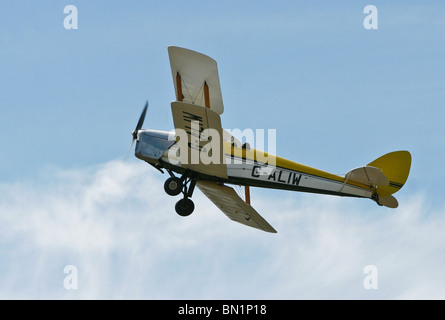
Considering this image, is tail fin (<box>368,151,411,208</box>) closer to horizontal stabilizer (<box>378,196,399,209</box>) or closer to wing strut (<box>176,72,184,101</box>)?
horizontal stabilizer (<box>378,196,399,209</box>)

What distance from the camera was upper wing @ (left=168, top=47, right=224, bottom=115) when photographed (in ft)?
47.4

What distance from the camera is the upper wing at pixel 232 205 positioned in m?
15.4

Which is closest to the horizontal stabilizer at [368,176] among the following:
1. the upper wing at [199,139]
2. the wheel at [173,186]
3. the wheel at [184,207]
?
the upper wing at [199,139]

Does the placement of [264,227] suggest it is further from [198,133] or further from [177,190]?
[198,133]

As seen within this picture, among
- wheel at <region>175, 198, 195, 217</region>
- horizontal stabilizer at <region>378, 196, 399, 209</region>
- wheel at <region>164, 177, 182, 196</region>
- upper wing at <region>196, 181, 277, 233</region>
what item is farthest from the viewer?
upper wing at <region>196, 181, 277, 233</region>

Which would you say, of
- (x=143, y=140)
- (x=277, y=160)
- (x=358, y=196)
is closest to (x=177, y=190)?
(x=143, y=140)

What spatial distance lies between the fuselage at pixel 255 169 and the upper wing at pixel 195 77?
1.09 meters

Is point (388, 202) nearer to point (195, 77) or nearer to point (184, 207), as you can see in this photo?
point (184, 207)

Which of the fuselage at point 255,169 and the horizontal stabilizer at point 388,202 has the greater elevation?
the fuselage at point 255,169

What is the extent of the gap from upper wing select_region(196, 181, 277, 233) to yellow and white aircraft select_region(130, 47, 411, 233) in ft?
0.11

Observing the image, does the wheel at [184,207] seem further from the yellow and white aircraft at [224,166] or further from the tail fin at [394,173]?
the tail fin at [394,173]

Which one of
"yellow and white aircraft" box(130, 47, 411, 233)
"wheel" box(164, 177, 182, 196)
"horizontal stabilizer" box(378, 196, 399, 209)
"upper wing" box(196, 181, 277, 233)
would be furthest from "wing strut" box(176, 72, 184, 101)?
"horizontal stabilizer" box(378, 196, 399, 209)

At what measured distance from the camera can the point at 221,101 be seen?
1570 centimetres

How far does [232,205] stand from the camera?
16.0m
